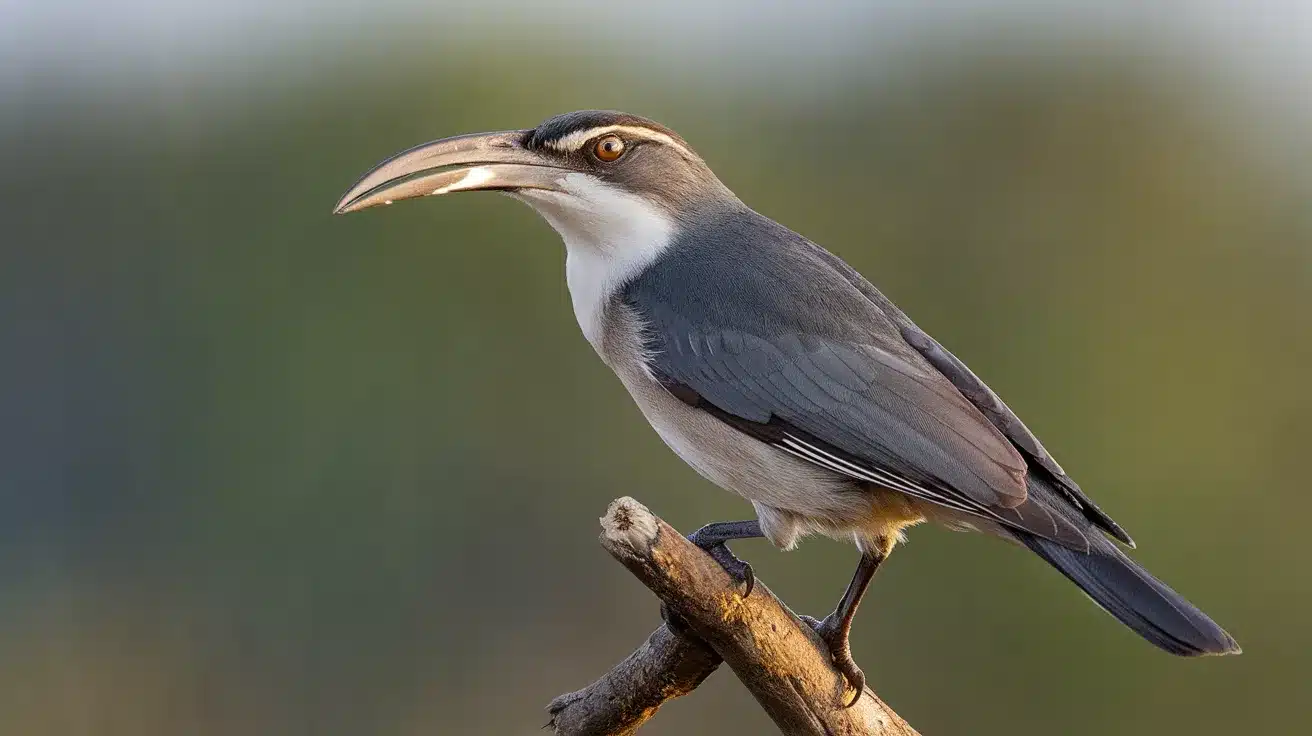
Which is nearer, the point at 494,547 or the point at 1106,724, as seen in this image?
the point at 1106,724

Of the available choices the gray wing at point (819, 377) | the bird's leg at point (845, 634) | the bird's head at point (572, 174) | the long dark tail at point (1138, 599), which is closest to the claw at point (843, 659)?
the bird's leg at point (845, 634)

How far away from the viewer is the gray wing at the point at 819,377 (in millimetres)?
5184

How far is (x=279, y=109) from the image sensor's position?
13391 mm

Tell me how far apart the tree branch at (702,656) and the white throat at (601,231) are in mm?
1374

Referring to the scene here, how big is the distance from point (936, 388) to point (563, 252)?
581 centimetres

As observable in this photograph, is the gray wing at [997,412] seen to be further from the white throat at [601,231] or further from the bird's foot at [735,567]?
the bird's foot at [735,567]

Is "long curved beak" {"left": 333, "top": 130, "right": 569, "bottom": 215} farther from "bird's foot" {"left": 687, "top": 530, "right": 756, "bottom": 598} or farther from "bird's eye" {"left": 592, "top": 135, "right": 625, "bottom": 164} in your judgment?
"bird's foot" {"left": 687, "top": 530, "right": 756, "bottom": 598}

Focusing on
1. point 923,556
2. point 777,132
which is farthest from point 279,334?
point 923,556

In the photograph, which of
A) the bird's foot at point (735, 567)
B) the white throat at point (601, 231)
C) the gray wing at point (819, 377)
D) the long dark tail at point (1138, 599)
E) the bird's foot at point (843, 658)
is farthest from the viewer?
the white throat at point (601, 231)

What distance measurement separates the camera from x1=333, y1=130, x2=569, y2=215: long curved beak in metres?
5.69

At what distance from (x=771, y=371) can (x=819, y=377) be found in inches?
7.3

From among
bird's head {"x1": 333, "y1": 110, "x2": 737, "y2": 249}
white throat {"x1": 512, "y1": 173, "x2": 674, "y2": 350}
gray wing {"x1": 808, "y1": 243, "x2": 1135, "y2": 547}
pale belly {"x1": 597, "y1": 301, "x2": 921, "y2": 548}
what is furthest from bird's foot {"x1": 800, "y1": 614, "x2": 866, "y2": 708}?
bird's head {"x1": 333, "y1": 110, "x2": 737, "y2": 249}

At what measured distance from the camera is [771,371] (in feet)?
18.2

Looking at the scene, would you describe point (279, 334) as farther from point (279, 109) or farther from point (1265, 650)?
point (1265, 650)
